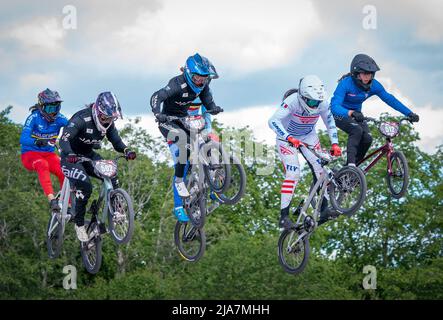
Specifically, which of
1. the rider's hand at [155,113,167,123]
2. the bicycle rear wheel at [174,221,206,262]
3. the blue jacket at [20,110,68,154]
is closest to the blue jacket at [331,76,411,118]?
the rider's hand at [155,113,167,123]

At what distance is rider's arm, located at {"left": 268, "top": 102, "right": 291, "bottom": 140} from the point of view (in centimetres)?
2117

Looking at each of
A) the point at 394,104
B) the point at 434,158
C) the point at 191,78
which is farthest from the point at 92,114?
the point at 434,158

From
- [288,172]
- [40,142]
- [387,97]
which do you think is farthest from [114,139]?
[387,97]

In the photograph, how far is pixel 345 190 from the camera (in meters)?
21.0

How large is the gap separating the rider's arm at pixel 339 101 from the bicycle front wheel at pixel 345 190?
4.61 feet

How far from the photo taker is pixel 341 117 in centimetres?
2198

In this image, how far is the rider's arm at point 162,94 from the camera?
70.2 ft

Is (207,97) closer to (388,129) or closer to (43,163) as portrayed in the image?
(388,129)

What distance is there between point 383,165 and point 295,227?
37921 mm

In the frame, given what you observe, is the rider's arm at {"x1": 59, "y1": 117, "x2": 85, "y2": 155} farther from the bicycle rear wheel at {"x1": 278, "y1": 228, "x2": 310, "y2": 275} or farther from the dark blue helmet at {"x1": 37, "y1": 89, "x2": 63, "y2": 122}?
the bicycle rear wheel at {"x1": 278, "y1": 228, "x2": 310, "y2": 275}

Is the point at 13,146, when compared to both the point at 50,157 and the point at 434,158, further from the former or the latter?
the point at 50,157

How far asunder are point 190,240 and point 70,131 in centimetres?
368

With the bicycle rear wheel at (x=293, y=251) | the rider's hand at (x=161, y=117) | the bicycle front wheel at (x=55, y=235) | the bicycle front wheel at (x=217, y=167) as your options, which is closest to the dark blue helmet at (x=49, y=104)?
the bicycle front wheel at (x=55, y=235)

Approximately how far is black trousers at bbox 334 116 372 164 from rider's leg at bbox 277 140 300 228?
1148mm
